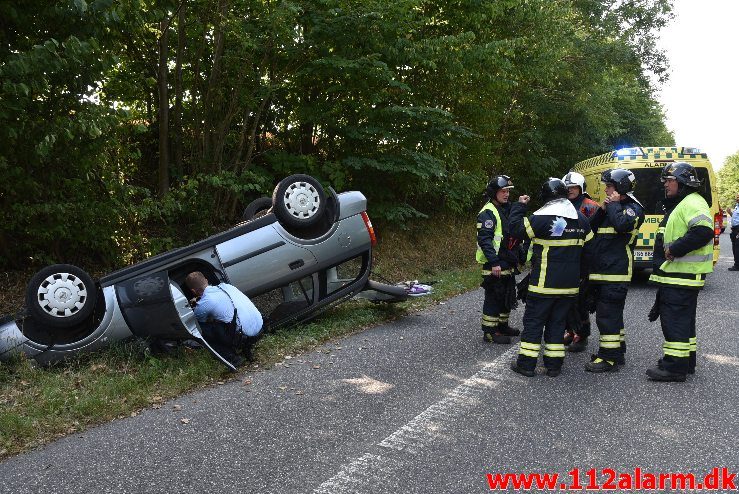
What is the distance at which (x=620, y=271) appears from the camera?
5.25 meters

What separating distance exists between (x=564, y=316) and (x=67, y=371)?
4.20m

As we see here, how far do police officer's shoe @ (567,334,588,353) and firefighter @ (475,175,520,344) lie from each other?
61 centimetres

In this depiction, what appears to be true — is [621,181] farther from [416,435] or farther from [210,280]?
[210,280]

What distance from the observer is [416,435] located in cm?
369

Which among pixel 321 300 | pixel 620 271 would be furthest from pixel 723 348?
pixel 321 300

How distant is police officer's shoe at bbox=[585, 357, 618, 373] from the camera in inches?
200

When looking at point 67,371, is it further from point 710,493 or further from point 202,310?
point 710,493

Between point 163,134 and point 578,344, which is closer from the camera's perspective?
point 578,344

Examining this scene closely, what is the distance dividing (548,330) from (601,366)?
579 millimetres

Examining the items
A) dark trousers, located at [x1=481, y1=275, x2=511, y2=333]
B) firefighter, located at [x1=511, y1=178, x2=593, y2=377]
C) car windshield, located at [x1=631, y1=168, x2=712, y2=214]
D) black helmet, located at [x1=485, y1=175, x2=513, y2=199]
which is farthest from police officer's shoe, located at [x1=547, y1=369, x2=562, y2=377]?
car windshield, located at [x1=631, y1=168, x2=712, y2=214]

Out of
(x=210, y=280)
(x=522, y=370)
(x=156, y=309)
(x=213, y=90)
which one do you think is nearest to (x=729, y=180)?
(x=213, y=90)

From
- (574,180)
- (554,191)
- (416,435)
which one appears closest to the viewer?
(416,435)

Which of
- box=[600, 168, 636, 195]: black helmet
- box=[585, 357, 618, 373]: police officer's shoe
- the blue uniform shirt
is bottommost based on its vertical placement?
box=[585, 357, 618, 373]: police officer's shoe

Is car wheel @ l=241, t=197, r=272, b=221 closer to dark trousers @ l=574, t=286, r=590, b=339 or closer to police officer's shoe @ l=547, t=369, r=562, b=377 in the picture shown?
dark trousers @ l=574, t=286, r=590, b=339
